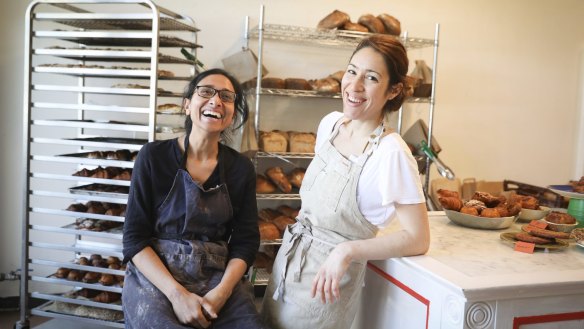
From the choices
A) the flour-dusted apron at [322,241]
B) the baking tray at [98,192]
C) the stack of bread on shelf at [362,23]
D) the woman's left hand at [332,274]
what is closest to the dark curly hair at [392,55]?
the flour-dusted apron at [322,241]

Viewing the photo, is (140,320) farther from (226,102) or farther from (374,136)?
(374,136)

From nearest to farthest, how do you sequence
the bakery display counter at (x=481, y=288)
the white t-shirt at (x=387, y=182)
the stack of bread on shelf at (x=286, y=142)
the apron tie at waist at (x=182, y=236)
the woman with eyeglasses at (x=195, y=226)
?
the bakery display counter at (x=481, y=288) → the white t-shirt at (x=387, y=182) → the woman with eyeglasses at (x=195, y=226) → the apron tie at waist at (x=182, y=236) → the stack of bread on shelf at (x=286, y=142)

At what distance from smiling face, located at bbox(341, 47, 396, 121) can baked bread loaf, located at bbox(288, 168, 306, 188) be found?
6.83ft

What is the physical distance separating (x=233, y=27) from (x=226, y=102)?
195cm

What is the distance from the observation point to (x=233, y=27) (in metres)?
3.70

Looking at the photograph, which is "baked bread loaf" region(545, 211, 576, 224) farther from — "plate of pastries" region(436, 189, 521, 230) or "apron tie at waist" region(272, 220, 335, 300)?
"apron tie at waist" region(272, 220, 335, 300)

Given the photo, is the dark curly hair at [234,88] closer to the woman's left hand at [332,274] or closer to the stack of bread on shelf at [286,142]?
the woman's left hand at [332,274]

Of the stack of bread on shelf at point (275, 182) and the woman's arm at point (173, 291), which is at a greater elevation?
the stack of bread on shelf at point (275, 182)

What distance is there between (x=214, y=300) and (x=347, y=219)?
60 cm

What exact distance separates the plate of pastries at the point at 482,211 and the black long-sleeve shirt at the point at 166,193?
2.73 ft

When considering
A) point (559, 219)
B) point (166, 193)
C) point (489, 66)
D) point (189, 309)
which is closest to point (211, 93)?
point (166, 193)

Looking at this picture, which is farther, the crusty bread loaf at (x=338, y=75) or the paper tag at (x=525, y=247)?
the crusty bread loaf at (x=338, y=75)

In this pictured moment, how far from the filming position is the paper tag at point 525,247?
64.6 inches

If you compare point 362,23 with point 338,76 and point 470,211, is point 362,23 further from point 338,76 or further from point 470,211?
point 470,211
